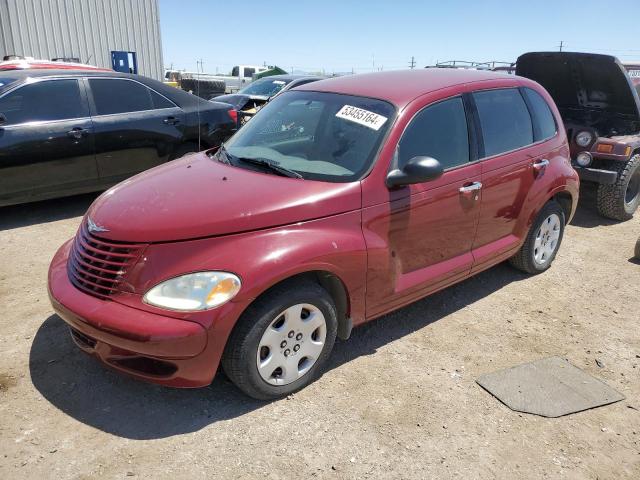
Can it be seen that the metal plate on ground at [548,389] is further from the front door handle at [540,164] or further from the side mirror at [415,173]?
the front door handle at [540,164]

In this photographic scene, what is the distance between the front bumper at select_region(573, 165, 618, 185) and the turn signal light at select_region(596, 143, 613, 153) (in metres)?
0.23

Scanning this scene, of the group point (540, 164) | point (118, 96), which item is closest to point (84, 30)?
Result: point (118, 96)

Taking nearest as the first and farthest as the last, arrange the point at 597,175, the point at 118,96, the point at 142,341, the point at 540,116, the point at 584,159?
the point at 142,341, the point at 540,116, the point at 118,96, the point at 597,175, the point at 584,159

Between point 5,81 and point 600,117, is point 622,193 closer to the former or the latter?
point 600,117

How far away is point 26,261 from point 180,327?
119 inches

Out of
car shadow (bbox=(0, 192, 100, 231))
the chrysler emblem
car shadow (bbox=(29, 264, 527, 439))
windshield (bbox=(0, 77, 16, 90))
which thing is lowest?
car shadow (bbox=(29, 264, 527, 439))

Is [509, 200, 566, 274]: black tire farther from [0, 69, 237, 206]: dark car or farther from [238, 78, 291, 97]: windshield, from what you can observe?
[238, 78, 291, 97]: windshield

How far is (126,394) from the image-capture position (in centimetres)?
297

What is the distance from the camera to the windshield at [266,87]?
37.3 ft

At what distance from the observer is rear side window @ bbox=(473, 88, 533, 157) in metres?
3.88

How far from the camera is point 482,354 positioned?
3539 millimetres

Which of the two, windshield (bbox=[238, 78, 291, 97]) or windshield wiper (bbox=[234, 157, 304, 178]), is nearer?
windshield wiper (bbox=[234, 157, 304, 178])

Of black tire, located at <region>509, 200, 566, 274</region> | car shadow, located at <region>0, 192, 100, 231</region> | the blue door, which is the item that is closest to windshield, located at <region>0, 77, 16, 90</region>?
car shadow, located at <region>0, 192, 100, 231</region>

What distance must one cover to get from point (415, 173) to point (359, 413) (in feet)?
4.60
